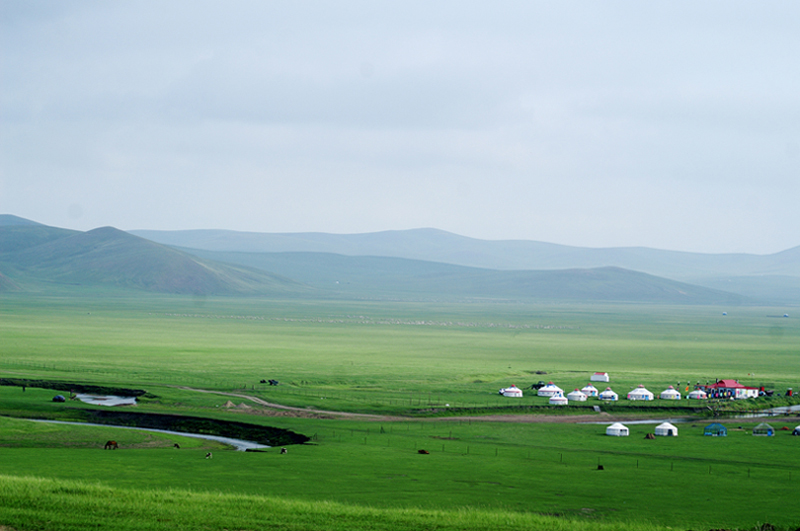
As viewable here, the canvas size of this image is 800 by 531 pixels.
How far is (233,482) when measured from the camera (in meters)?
44.9

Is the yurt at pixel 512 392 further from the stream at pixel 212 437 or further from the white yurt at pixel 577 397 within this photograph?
the stream at pixel 212 437

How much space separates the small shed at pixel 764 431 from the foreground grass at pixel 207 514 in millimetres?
38229

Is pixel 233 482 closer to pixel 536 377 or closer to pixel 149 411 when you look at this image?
pixel 149 411

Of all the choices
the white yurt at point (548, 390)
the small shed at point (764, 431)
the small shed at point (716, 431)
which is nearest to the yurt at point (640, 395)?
the white yurt at point (548, 390)

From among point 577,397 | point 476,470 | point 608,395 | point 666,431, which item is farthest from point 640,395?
point 476,470

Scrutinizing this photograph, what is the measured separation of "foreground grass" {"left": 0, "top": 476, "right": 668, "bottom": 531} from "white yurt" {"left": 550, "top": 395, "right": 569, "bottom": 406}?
50.0 meters

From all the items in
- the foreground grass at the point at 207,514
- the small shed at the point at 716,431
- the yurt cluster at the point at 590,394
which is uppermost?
the foreground grass at the point at 207,514

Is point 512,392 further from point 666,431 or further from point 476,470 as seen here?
point 476,470

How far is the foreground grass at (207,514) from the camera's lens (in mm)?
28812

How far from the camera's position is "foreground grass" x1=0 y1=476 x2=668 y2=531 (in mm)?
28812

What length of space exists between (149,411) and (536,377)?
170 feet

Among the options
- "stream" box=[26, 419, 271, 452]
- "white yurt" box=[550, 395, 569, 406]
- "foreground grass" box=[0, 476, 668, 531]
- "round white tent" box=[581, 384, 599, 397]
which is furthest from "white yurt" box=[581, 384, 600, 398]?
"foreground grass" box=[0, 476, 668, 531]

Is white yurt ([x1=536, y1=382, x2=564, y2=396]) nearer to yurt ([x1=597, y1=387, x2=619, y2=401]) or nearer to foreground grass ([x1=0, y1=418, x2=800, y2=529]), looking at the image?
yurt ([x1=597, y1=387, x2=619, y2=401])

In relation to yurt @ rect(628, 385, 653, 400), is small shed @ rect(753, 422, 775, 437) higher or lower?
lower
